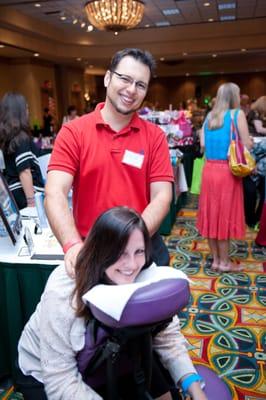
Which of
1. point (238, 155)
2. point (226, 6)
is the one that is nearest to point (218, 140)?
point (238, 155)

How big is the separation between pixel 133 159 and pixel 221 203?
1.66 m

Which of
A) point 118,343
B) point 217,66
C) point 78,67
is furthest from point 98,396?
point 217,66

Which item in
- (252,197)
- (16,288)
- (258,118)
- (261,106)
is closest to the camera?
(16,288)

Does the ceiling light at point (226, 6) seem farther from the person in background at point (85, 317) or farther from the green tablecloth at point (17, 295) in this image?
the person in background at point (85, 317)

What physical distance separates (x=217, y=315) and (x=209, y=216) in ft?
2.84

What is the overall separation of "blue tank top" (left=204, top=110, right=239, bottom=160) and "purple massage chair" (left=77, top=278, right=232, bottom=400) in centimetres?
197

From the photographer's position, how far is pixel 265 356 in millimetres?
2035

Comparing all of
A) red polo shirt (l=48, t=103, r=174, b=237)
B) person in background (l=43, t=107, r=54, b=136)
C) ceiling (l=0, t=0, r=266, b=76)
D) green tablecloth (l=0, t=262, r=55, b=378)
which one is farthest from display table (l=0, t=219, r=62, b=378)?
ceiling (l=0, t=0, r=266, b=76)

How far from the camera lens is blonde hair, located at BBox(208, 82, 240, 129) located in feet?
8.80

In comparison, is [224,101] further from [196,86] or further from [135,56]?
[196,86]

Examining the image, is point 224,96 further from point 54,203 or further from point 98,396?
point 98,396

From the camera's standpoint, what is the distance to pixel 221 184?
2904 mm

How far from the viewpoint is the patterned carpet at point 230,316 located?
1.92m

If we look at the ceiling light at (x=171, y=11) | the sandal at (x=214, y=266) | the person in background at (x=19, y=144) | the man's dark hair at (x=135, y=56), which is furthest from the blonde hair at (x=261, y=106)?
the ceiling light at (x=171, y=11)
